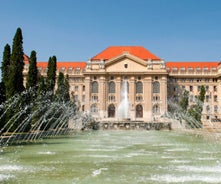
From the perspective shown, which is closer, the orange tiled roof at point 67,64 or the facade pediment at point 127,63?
the facade pediment at point 127,63

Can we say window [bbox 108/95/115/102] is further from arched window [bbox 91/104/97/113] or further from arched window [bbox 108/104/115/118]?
arched window [bbox 91/104/97/113]

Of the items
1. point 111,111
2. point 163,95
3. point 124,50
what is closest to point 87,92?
point 111,111

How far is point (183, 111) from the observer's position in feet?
245

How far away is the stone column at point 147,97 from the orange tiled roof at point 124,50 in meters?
7.02

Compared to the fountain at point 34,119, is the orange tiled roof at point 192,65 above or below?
above

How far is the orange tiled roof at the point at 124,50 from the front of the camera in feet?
291

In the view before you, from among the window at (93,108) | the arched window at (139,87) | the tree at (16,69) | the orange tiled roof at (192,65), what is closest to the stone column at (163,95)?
the arched window at (139,87)

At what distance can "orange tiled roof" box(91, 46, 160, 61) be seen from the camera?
88812mm

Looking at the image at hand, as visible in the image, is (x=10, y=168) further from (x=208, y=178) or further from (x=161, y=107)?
(x=161, y=107)

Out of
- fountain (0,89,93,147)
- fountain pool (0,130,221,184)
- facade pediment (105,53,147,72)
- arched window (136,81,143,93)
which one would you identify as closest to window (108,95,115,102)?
arched window (136,81,143,93)

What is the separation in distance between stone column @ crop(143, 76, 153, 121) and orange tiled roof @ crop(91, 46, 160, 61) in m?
7.02

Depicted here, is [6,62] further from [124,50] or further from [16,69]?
[124,50]

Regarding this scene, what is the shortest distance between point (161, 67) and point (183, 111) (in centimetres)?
1496

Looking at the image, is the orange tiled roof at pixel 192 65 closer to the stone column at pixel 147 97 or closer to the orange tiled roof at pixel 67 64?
the stone column at pixel 147 97
